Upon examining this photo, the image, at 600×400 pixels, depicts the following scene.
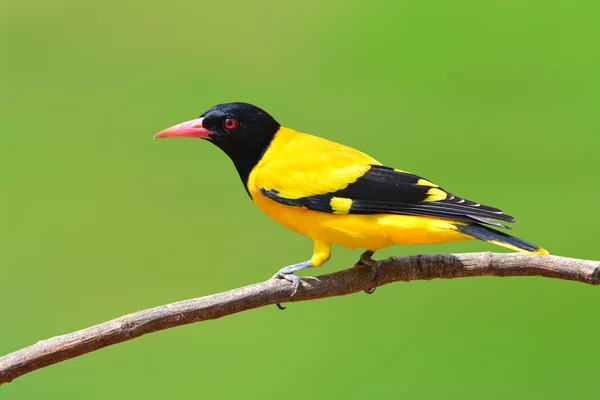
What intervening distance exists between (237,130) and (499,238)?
92cm

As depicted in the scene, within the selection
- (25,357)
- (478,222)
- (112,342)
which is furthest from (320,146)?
(25,357)

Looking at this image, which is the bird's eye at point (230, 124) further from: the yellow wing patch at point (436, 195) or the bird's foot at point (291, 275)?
the yellow wing patch at point (436, 195)

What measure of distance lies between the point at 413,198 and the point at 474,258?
380 millimetres

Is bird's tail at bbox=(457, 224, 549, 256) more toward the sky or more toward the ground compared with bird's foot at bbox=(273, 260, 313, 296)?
more toward the sky

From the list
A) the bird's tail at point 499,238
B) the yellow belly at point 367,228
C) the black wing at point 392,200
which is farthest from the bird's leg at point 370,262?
the bird's tail at point 499,238

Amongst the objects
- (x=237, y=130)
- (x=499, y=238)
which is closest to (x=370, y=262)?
(x=499, y=238)

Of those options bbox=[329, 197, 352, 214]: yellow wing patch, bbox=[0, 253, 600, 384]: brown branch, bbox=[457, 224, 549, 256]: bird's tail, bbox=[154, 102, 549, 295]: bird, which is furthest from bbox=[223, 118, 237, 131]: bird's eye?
bbox=[457, 224, 549, 256]: bird's tail

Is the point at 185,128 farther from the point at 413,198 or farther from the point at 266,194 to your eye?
the point at 413,198

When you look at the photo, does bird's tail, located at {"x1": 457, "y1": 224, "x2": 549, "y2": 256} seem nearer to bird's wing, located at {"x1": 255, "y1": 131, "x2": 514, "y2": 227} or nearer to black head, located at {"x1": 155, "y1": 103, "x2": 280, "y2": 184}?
bird's wing, located at {"x1": 255, "y1": 131, "x2": 514, "y2": 227}

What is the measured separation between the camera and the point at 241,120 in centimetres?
258

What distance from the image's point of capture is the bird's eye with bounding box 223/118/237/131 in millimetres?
2559

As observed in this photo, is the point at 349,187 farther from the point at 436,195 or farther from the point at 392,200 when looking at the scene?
the point at 436,195

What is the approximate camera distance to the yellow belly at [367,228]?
7.84ft

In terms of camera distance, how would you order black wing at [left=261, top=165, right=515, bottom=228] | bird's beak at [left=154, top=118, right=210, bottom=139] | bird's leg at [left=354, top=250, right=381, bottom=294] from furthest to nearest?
1. bird's leg at [left=354, top=250, right=381, bottom=294]
2. bird's beak at [left=154, top=118, right=210, bottom=139]
3. black wing at [left=261, top=165, right=515, bottom=228]
